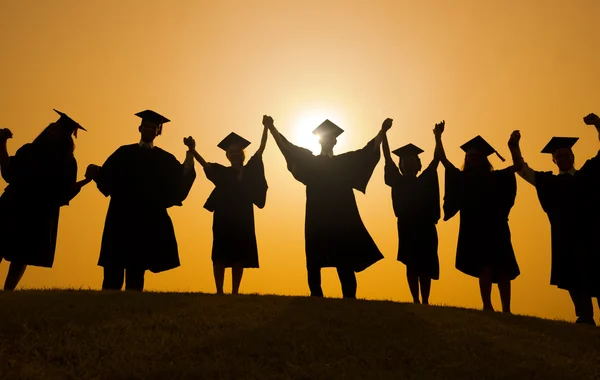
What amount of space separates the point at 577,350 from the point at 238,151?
19.6 ft

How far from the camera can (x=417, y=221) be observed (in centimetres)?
973

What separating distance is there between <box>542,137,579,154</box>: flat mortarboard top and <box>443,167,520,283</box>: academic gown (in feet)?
2.51

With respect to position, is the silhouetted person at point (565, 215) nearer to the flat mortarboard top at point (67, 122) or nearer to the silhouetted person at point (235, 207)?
the silhouetted person at point (235, 207)

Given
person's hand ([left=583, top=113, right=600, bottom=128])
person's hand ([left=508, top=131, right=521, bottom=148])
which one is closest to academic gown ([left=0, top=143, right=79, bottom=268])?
person's hand ([left=508, top=131, right=521, bottom=148])

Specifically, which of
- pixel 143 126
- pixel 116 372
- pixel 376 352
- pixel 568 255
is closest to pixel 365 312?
pixel 376 352

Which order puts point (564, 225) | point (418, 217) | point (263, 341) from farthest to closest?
point (418, 217), point (564, 225), point (263, 341)

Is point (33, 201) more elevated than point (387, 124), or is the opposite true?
point (387, 124)

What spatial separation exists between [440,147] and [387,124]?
3.58 ft

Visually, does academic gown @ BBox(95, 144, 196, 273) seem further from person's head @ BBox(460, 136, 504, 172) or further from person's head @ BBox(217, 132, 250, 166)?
person's head @ BBox(460, 136, 504, 172)

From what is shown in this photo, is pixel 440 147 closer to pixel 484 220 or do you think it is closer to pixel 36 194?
pixel 484 220

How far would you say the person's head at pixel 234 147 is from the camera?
9.80 metres

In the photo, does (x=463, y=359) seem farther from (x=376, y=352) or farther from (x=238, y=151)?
(x=238, y=151)

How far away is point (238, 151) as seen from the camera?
9.83 metres

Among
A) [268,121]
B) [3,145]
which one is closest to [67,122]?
[3,145]
